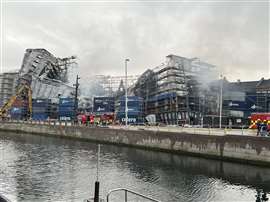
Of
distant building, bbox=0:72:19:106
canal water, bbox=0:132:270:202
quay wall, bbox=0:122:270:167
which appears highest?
distant building, bbox=0:72:19:106

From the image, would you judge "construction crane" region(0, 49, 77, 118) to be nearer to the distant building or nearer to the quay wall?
the distant building

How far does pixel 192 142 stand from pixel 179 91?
1490 inches

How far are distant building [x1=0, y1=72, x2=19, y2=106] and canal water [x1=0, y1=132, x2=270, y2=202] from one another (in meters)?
101

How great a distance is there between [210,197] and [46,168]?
588 inches

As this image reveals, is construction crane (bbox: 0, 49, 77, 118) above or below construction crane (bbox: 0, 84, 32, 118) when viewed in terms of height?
above

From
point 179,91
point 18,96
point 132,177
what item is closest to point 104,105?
point 179,91

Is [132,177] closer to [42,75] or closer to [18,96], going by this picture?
[18,96]

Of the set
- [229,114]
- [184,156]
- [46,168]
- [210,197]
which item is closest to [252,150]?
[184,156]

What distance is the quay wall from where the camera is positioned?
35.0m

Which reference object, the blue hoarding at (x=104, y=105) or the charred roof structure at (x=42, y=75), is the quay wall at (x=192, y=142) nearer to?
the blue hoarding at (x=104, y=105)

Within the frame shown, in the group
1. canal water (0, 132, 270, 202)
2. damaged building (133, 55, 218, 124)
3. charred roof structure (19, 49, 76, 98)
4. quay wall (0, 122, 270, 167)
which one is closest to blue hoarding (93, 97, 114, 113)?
damaged building (133, 55, 218, 124)

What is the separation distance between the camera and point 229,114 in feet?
241

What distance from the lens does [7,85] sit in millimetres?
140500

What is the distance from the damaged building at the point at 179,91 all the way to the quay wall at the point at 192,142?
67.8 ft
